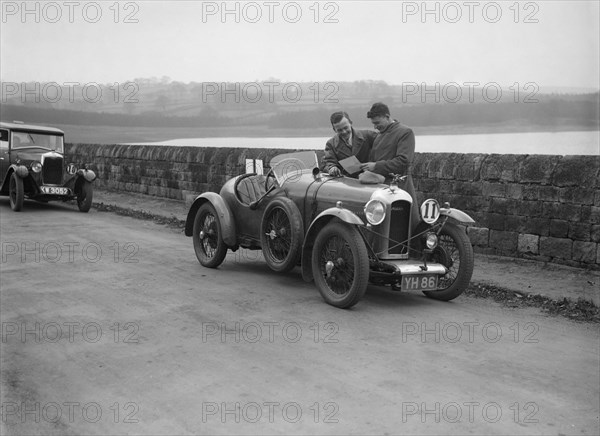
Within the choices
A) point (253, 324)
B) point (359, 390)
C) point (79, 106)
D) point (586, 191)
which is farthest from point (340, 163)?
point (79, 106)

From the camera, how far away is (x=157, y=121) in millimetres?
18484

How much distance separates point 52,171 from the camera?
14.8 m

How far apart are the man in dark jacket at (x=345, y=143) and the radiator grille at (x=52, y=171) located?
9.57 meters

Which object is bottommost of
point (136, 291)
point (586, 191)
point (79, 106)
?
point (136, 291)

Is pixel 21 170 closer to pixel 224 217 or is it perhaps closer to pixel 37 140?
pixel 37 140

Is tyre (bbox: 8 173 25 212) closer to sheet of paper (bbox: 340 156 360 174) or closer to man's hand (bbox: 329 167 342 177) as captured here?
man's hand (bbox: 329 167 342 177)

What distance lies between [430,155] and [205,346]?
5.39 m

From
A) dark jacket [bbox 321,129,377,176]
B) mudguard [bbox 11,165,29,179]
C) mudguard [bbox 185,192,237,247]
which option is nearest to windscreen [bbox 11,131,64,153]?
mudguard [bbox 11,165,29,179]

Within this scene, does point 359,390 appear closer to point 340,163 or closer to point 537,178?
point 340,163

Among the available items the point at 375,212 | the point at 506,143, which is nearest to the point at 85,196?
the point at 506,143

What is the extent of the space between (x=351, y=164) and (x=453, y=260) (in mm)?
1419

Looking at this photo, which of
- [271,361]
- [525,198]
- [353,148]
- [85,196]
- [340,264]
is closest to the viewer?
[271,361]

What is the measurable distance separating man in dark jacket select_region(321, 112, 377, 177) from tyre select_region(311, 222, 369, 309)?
3.55 ft

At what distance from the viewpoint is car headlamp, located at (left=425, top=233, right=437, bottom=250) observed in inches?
244
